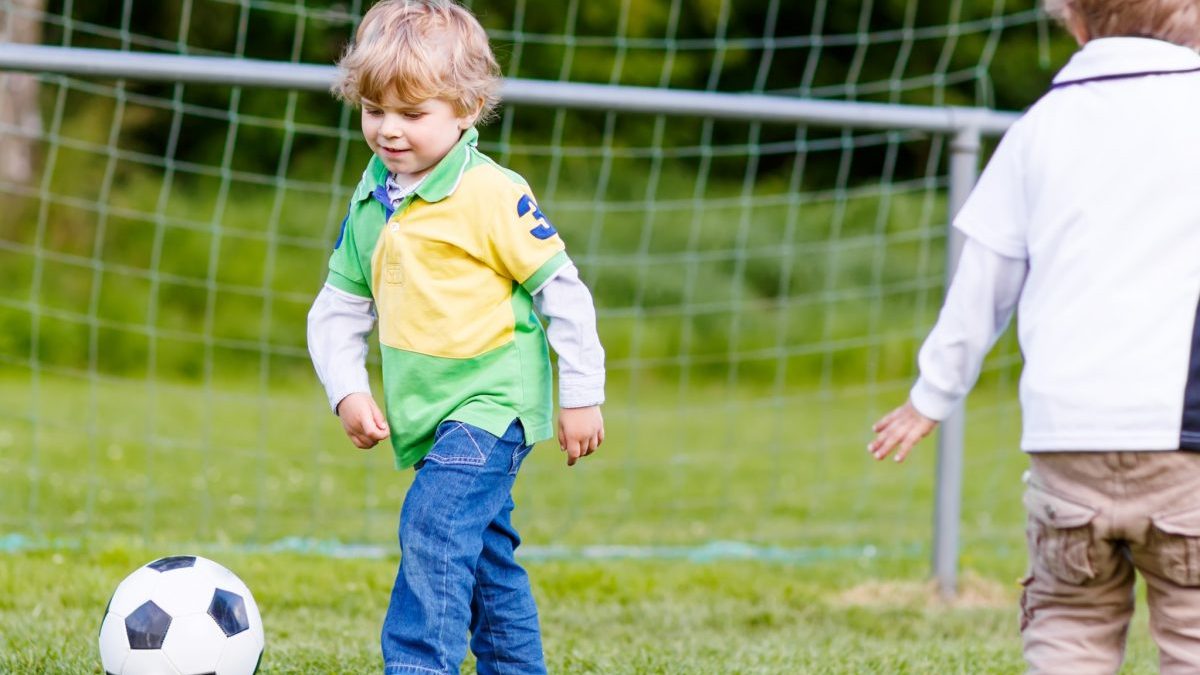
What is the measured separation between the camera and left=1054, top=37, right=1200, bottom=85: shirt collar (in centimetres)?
212

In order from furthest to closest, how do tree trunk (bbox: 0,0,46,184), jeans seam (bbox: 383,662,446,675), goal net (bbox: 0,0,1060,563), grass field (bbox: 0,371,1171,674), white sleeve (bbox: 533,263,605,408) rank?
1. tree trunk (bbox: 0,0,46,184)
2. goal net (bbox: 0,0,1060,563)
3. grass field (bbox: 0,371,1171,674)
4. white sleeve (bbox: 533,263,605,408)
5. jeans seam (bbox: 383,662,446,675)

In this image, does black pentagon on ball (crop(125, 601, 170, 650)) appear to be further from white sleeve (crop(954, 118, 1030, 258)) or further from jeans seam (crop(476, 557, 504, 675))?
white sleeve (crop(954, 118, 1030, 258))

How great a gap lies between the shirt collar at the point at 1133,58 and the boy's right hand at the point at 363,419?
1.23m

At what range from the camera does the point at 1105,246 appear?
2082 millimetres

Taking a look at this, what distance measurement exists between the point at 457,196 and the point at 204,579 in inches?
32.4

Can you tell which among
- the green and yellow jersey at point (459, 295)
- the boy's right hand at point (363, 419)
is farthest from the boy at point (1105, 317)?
the boy's right hand at point (363, 419)

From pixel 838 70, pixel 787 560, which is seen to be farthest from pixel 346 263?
pixel 838 70

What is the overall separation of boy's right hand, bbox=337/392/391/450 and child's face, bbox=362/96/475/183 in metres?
0.40

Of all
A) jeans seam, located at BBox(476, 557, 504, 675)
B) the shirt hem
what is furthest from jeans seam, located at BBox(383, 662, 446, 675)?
the shirt hem

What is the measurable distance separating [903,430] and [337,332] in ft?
3.28

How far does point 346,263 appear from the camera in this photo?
2.62 meters

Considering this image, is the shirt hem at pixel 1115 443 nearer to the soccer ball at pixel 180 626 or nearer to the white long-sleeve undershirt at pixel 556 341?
the white long-sleeve undershirt at pixel 556 341

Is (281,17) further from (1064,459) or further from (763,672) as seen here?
(1064,459)

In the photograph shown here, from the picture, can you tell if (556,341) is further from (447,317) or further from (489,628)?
(489,628)
